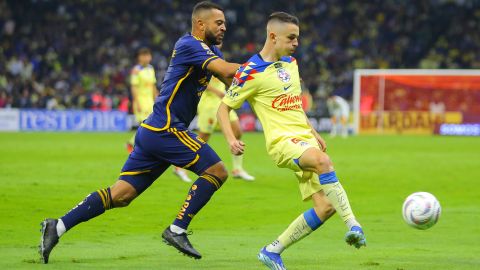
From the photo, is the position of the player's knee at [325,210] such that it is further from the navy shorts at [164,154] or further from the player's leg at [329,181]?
the navy shorts at [164,154]

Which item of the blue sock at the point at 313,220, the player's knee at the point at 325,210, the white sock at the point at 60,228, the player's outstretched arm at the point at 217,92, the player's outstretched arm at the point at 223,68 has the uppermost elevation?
the player's outstretched arm at the point at 223,68

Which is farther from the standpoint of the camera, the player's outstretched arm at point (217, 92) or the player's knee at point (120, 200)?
the player's outstretched arm at point (217, 92)

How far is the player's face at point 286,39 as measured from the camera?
24.9 ft

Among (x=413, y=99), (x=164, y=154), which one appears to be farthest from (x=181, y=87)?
(x=413, y=99)

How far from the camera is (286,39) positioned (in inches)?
299

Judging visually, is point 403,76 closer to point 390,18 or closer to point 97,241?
point 390,18

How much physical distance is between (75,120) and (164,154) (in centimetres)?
3182

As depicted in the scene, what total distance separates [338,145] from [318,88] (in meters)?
12.5

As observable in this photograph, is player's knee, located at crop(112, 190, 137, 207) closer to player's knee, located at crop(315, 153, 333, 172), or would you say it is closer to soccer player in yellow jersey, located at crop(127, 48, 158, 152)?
player's knee, located at crop(315, 153, 333, 172)

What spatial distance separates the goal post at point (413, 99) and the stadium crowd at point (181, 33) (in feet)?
5.95

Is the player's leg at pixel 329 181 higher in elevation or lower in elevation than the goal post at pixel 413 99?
higher

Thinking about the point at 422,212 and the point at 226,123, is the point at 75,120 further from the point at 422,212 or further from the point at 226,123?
the point at 422,212

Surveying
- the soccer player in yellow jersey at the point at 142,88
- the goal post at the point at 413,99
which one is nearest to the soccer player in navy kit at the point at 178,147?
the soccer player in yellow jersey at the point at 142,88

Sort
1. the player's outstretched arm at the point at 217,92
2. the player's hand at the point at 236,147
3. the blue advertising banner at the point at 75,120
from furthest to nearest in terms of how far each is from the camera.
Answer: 1. the blue advertising banner at the point at 75,120
2. the player's outstretched arm at the point at 217,92
3. the player's hand at the point at 236,147
